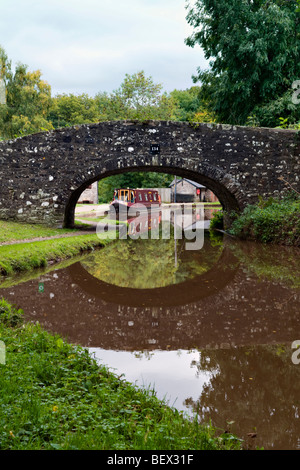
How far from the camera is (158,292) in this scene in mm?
6547

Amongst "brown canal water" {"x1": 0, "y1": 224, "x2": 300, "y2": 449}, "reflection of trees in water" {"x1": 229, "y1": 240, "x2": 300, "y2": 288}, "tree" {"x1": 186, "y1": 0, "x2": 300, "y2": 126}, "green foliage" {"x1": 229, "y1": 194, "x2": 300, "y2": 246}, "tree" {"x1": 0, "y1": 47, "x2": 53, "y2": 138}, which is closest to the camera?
"brown canal water" {"x1": 0, "y1": 224, "x2": 300, "y2": 449}

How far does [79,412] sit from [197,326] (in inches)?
97.6

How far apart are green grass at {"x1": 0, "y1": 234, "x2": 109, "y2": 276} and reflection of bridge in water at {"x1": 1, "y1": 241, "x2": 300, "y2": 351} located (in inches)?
27.7

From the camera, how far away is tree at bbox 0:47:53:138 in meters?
32.3

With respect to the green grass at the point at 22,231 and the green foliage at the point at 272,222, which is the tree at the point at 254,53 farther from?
the green grass at the point at 22,231

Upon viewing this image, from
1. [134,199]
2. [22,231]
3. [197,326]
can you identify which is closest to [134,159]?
[22,231]

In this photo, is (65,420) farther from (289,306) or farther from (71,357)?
(289,306)

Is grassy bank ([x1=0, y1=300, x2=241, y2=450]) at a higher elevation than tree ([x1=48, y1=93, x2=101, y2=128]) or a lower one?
lower

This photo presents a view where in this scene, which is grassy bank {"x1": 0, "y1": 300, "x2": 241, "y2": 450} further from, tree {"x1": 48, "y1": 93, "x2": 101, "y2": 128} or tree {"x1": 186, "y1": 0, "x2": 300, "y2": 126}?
tree {"x1": 48, "y1": 93, "x2": 101, "y2": 128}

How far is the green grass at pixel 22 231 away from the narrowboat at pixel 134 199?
1094 cm

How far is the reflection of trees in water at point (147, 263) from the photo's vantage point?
7.59m

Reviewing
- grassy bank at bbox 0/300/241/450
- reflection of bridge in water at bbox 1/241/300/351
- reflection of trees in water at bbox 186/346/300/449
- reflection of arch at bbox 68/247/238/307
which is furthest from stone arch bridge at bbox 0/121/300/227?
grassy bank at bbox 0/300/241/450

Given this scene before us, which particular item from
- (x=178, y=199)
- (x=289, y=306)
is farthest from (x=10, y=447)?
(x=178, y=199)
